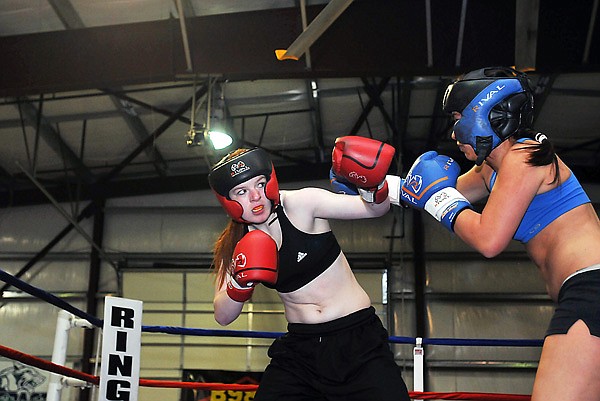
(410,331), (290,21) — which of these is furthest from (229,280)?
(410,331)

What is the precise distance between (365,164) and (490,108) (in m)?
0.40

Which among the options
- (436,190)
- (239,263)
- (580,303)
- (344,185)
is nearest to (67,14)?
(344,185)

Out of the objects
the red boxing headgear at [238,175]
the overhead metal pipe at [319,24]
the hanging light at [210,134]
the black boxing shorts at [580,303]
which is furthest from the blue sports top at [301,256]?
the hanging light at [210,134]

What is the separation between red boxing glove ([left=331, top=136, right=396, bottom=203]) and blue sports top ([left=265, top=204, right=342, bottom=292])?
0.62 ft

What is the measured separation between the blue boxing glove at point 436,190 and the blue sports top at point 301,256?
0.28m

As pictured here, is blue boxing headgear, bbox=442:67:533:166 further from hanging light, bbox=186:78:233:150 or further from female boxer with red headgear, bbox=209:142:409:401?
hanging light, bbox=186:78:233:150

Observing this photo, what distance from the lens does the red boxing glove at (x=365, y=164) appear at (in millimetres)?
2170

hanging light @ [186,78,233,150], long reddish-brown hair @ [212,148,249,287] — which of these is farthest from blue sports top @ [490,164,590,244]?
hanging light @ [186,78,233,150]

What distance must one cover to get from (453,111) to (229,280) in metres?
0.85

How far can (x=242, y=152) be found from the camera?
7.37ft

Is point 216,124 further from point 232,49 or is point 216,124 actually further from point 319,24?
point 319,24

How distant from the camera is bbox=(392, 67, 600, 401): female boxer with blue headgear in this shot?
164 cm

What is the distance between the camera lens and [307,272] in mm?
2207

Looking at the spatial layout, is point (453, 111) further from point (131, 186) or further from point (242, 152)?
point (131, 186)
